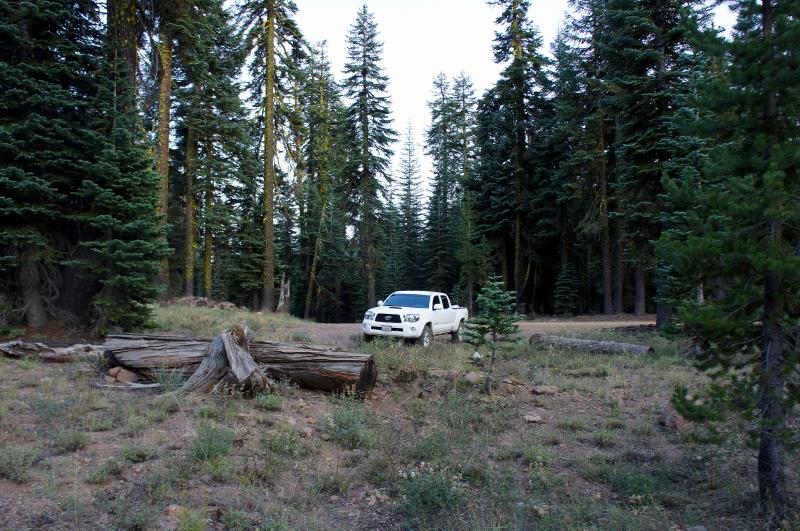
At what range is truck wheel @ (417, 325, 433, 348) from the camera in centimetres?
1393

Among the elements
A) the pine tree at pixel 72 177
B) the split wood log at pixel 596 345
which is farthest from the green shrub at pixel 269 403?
the split wood log at pixel 596 345

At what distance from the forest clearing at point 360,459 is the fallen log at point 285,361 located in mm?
287

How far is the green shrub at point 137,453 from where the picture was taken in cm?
541

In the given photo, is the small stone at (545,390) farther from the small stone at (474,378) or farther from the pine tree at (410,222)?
the pine tree at (410,222)

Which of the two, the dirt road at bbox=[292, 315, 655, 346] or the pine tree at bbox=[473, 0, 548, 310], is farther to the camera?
the pine tree at bbox=[473, 0, 548, 310]

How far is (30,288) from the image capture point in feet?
37.9

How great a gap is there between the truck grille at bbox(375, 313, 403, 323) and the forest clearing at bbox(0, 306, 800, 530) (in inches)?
180

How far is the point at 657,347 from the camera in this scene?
44.4 feet

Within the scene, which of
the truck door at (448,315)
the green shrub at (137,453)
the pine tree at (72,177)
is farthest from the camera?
the truck door at (448,315)

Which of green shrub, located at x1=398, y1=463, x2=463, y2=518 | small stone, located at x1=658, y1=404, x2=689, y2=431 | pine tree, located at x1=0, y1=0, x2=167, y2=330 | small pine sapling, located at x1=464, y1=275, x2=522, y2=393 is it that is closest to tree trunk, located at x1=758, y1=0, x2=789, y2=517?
small stone, located at x1=658, y1=404, x2=689, y2=431

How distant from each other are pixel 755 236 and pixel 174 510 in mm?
6192

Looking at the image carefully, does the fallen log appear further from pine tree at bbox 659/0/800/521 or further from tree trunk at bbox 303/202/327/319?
tree trunk at bbox 303/202/327/319

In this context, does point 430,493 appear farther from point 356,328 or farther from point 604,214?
point 604,214

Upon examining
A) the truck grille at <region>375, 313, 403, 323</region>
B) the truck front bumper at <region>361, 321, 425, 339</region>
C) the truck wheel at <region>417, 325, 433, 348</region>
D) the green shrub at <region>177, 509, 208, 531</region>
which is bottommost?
the green shrub at <region>177, 509, 208, 531</region>
